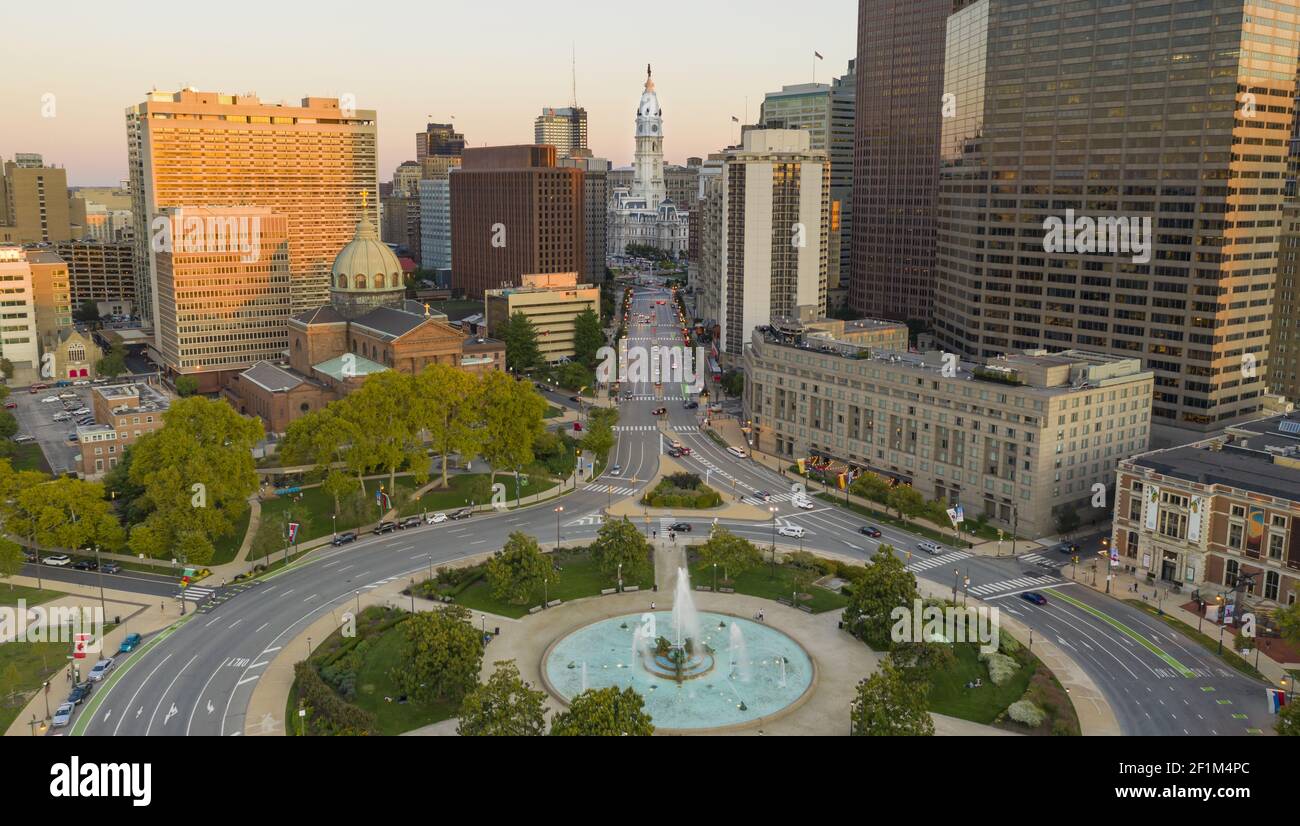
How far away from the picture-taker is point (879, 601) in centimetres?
8088

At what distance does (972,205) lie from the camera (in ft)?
531

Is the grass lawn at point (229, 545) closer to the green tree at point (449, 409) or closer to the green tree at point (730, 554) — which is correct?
the green tree at point (449, 409)

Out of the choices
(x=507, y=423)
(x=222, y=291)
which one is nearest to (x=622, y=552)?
(x=507, y=423)

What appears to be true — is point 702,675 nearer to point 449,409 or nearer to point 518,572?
point 518,572

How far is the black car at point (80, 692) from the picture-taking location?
7244cm

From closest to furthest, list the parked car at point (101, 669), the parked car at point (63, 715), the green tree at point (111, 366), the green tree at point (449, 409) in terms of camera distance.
Result: the parked car at point (63, 715)
the parked car at point (101, 669)
the green tree at point (449, 409)
the green tree at point (111, 366)

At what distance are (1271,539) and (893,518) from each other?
38.5 meters

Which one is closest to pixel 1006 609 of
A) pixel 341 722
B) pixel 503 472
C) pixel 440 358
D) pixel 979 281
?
pixel 341 722

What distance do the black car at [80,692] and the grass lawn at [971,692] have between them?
62.8m

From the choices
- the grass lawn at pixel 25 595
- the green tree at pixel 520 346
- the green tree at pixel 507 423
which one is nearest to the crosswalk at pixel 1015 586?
the green tree at pixel 507 423

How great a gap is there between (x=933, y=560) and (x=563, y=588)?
39021 mm

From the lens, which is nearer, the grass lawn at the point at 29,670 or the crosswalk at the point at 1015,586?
the grass lawn at the point at 29,670

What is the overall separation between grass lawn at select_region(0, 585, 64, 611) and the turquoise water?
161 feet

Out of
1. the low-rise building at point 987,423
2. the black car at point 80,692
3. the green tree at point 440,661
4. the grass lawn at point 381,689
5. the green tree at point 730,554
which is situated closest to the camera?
the grass lawn at point 381,689
